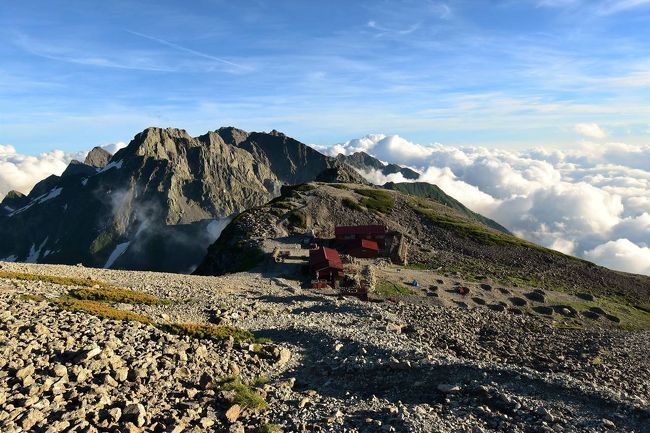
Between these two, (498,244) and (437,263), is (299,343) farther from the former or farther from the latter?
(498,244)

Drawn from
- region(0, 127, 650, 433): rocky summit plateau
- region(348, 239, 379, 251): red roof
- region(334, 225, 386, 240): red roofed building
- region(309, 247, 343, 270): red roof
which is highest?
region(334, 225, 386, 240): red roofed building

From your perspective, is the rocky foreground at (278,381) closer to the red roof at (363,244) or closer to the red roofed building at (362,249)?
the red roofed building at (362,249)

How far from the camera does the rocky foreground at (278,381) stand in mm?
19766

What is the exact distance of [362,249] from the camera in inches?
3880

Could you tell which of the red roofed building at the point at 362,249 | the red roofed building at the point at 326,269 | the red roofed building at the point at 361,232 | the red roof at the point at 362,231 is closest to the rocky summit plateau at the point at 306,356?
the red roofed building at the point at 326,269

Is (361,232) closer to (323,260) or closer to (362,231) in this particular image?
(362,231)

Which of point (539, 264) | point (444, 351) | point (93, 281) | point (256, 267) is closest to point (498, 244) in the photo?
point (539, 264)

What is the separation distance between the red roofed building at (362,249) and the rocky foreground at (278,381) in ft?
183

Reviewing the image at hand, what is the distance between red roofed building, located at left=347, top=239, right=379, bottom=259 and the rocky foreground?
55774mm

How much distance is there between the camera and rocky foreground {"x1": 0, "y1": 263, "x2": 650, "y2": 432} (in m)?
19.8

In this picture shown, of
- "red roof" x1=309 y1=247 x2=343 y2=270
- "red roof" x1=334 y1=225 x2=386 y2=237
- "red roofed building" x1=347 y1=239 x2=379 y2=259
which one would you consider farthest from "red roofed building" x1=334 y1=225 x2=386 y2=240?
"red roof" x1=309 y1=247 x2=343 y2=270

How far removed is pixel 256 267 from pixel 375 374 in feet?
190

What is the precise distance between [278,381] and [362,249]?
7258cm

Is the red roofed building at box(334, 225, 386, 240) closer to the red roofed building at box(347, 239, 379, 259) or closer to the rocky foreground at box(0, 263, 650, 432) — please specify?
the red roofed building at box(347, 239, 379, 259)
